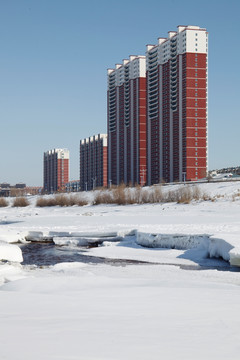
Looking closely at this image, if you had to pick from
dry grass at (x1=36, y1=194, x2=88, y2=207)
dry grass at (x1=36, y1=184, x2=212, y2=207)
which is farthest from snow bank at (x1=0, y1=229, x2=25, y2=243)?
dry grass at (x1=36, y1=194, x2=88, y2=207)

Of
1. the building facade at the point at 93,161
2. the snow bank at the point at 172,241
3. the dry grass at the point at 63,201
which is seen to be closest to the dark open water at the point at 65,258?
the snow bank at the point at 172,241

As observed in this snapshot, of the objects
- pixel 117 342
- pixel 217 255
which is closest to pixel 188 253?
pixel 217 255

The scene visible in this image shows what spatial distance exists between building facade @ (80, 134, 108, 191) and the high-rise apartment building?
55.1 feet

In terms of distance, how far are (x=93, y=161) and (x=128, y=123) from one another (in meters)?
33.0

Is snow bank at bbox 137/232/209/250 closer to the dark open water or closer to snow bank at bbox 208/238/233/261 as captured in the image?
snow bank at bbox 208/238/233/261

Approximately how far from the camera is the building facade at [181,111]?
9175cm

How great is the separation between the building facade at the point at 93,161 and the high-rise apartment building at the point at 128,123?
16.8 m

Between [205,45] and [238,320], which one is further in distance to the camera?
[205,45]

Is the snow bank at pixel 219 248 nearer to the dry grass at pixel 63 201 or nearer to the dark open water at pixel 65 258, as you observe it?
the dark open water at pixel 65 258

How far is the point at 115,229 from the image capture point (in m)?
17.5

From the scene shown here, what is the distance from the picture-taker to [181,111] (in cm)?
9375

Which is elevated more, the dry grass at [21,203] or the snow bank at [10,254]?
the dry grass at [21,203]

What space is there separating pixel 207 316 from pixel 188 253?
808 centimetres

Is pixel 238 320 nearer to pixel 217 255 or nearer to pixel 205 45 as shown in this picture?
pixel 217 255
